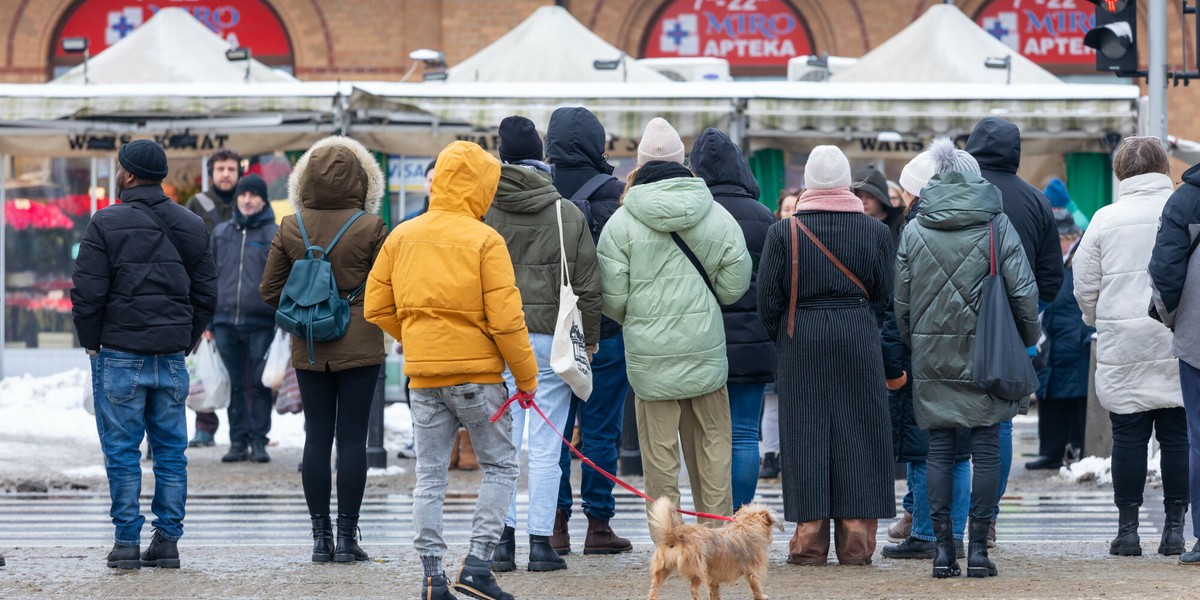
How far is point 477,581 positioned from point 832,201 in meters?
2.33

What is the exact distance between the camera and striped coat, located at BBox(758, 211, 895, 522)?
7.22 metres

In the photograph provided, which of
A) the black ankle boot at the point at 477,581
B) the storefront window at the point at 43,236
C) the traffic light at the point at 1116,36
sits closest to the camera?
the black ankle boot at the point at 477,581

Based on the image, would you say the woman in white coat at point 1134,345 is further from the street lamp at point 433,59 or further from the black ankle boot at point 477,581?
the street lamp at point 433,59

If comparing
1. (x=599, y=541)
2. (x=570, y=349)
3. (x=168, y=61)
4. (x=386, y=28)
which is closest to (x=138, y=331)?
(x=570, y=349)

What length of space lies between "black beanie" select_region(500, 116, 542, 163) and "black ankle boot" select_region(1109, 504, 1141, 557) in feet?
10.8

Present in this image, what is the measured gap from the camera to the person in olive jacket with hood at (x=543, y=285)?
714cm

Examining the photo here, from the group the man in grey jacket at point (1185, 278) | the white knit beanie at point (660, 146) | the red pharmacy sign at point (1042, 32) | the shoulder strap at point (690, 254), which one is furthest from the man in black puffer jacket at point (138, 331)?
the red pharmacy sign at point (1042, 32)

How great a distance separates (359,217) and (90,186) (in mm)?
11700

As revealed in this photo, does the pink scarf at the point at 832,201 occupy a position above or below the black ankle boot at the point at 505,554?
above

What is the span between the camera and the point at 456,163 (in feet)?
21.1

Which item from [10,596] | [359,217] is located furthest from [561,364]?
[10,596]

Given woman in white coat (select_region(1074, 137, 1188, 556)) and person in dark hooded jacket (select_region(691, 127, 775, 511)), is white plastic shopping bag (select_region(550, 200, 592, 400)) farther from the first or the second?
woman in white coat (select_region(1074, 137, 1188, 556))

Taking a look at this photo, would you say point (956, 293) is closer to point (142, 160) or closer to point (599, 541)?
point (599, 541)

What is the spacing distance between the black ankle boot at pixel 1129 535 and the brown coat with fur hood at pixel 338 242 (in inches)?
142
